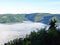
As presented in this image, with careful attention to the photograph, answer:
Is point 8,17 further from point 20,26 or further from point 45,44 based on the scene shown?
point 45,44

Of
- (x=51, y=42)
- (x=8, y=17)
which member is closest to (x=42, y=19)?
(x=8, y=17)

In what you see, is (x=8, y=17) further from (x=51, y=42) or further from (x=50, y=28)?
(x=51, y=42)

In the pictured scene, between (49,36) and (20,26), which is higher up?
(49,36)

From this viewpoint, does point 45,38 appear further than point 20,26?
No

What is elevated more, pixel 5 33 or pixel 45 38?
pixel 45 38

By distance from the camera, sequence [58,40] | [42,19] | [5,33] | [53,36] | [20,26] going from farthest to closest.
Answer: [20,26] → [5,33] → [42,19] → [53,36] → [58,40]

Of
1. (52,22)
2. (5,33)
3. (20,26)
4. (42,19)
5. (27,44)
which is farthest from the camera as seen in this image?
(20,26)

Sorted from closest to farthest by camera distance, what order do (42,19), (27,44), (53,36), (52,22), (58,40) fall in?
1. (58,40)
2. (53,36)
3. (27,44)
4. (52,22)
5. (42,19)

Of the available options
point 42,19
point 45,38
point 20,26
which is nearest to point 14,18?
point 20,26

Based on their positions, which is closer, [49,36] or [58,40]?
[58,40]

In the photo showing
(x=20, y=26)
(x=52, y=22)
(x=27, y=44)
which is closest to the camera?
(x=27, y=44)
